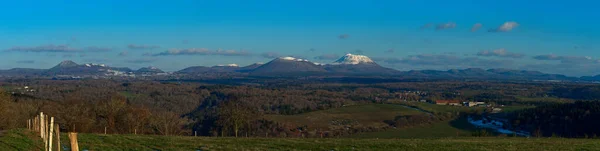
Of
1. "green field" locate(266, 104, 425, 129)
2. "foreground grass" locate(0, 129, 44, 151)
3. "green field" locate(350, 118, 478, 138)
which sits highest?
"foreground grass" locate(0, 129, 44, 151)

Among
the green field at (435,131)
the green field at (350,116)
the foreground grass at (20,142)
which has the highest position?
the foreground grass at (20,142)

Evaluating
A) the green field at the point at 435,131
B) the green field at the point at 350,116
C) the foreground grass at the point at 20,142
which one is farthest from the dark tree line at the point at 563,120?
the foreground grass at the point at 20,142

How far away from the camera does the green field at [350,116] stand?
104062mm

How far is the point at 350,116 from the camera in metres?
117

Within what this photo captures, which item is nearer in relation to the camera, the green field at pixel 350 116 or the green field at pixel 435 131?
the green field at pixel 435 131

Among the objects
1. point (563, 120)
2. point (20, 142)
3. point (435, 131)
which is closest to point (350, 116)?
point (435, 131)

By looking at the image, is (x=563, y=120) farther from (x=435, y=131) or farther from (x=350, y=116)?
(x=350, y=116)

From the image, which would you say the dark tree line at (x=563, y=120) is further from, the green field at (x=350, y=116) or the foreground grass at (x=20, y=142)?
the foreground grass at (x=20, y=142)

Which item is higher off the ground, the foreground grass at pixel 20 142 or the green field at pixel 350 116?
the foreground grass at pixel 20 142

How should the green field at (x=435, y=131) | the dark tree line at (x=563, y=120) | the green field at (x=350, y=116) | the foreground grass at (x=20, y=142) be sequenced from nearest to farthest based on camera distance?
the foreground grass at (x=20, y=142)
the dark tree line at (x=563, y=120)
the green field at (x=435, y=131)
the green field at (x=350, y=116)

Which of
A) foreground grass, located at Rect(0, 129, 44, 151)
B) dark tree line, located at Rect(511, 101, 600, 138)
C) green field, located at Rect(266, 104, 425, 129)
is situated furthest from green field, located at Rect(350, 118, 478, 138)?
foreground grass, located at Rect(0, 129, 44, 151)

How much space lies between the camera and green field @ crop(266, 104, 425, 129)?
104 metres

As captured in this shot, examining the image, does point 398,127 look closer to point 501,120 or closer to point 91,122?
point 501,120

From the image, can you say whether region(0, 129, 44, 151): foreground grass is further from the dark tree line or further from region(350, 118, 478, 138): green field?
the dark tree line
